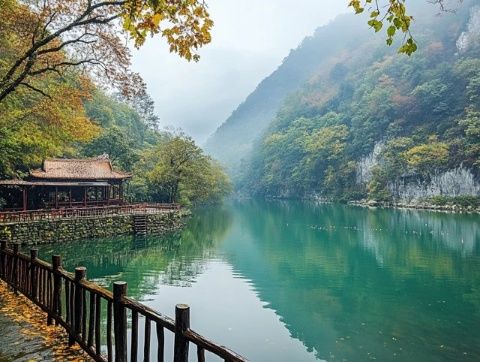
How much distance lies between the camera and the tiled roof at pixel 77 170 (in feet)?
103

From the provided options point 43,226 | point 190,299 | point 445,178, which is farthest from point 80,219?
point 445,178

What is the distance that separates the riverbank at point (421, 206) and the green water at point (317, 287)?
61.7ft

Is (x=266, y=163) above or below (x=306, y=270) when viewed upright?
above

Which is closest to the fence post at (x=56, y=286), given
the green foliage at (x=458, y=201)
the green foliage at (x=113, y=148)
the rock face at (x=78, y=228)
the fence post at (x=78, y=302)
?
the fence post at (x=78, y=302)

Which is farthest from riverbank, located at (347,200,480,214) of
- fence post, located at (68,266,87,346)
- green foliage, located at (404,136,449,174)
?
fence post, located at (68,266,87,346)

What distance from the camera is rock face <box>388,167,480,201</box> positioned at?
51375mm

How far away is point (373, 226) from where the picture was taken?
3516cm

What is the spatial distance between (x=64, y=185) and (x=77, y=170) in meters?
1.97

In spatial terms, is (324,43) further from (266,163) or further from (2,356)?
(2,356)

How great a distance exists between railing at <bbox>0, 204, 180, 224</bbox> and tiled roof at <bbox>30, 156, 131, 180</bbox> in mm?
3597

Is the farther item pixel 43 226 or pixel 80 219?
pixel 80 219

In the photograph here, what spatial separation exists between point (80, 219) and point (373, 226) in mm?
23821

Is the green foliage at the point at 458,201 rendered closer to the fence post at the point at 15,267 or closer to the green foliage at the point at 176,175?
the green foliage at the point at 176,175

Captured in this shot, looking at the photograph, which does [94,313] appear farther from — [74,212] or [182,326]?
[74,212]
